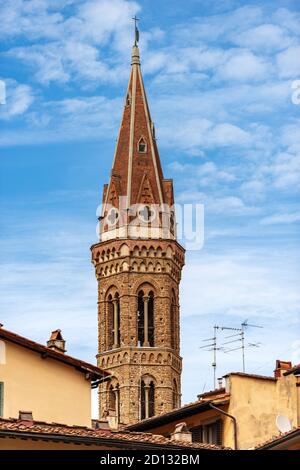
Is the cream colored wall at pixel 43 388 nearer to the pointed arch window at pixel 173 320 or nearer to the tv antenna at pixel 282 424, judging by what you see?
the tv antenna at pixel 282 424

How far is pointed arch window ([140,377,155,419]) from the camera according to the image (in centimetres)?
7694

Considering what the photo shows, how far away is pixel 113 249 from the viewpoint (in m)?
81.2

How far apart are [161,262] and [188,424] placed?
47.9 m

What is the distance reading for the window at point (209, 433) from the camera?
3256 centimetres

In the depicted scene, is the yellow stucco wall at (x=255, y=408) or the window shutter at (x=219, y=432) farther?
the window shutter at (x=219, y=432)

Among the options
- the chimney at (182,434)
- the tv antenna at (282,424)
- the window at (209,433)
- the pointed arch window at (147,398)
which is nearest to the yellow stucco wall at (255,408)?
the window at (209,433)

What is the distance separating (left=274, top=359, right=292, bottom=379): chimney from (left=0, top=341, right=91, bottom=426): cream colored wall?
156 inches

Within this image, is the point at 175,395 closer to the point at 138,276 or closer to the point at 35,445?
the point at 138,276

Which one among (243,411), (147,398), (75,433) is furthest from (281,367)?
(147,398)

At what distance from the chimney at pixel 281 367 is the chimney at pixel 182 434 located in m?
2.05

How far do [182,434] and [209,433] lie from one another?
81.2 inches

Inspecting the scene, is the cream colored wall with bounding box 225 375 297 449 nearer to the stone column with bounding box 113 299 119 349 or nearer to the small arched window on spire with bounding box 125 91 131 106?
the stone column with bounding box 113 299 119 349

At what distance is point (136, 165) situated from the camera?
3253 inches
